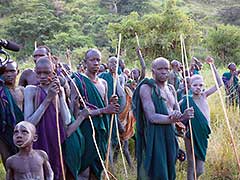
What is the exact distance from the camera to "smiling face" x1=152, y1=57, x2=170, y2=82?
3896 mm

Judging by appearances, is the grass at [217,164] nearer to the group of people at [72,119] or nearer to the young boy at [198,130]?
the young boy at [198,130]

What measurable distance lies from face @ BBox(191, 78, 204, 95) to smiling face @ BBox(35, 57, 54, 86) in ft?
6.27

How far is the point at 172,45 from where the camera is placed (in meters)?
16.8

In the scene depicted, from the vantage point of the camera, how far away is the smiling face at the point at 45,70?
335 cm

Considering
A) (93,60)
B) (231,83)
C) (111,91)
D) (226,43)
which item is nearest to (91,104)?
(93,60)

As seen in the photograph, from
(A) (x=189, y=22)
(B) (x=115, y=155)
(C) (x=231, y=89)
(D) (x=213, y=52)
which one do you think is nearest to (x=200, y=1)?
(D) (x=213, y=52)

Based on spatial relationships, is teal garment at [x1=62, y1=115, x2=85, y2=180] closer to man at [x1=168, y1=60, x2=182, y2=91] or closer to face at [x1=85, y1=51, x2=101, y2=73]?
face at [x1=85, y1=51, x2=101, y2=73]

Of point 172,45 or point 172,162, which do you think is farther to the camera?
point 172,45

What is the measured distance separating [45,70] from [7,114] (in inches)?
27.9

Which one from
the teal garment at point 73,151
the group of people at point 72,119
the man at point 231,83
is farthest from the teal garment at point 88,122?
the man at point 231,83

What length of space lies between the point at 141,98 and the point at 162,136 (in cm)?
38

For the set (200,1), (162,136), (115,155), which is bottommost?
(115,155)

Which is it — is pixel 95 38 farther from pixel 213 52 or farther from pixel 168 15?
pixel 168 15

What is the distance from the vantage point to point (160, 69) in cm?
392
